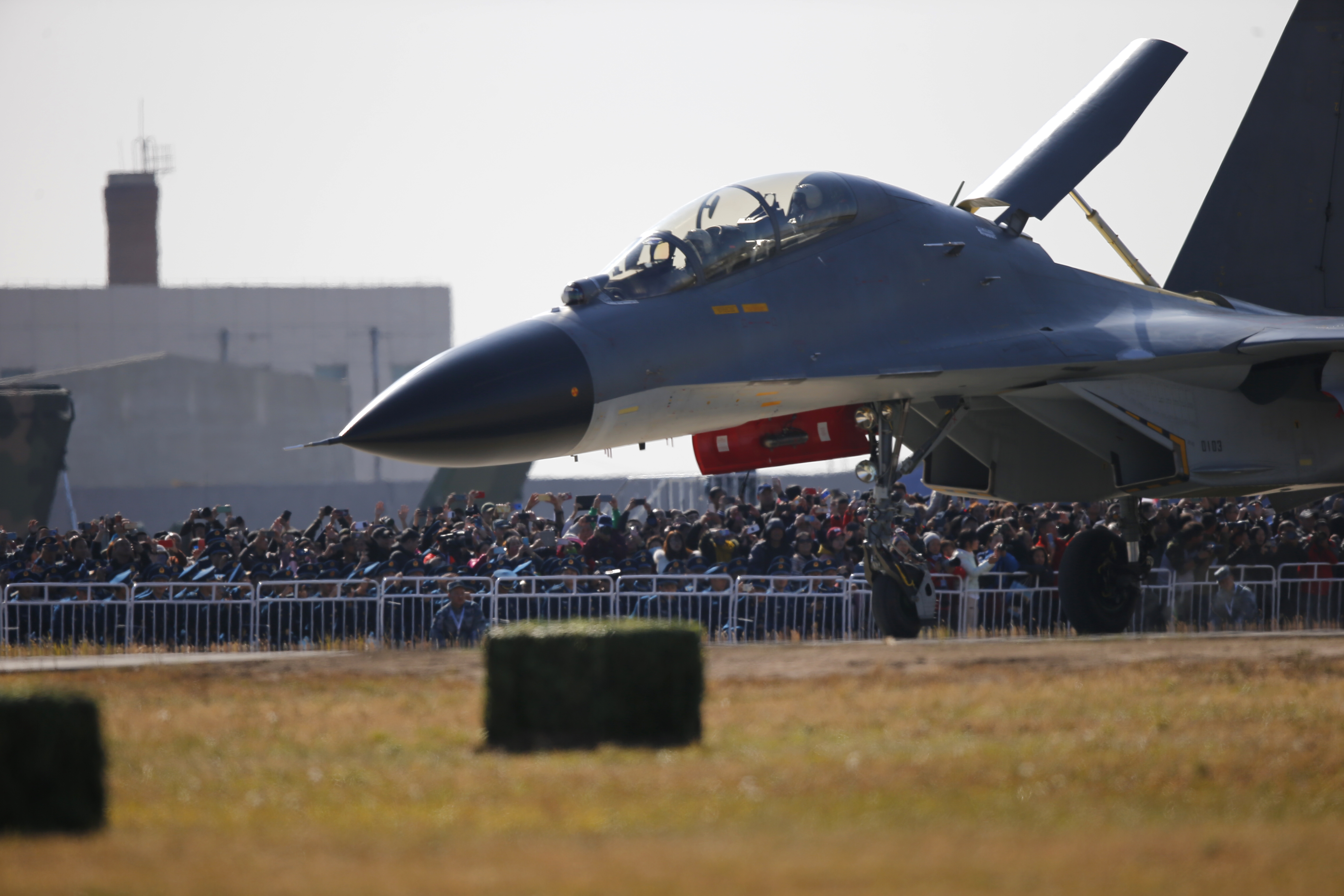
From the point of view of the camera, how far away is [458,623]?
1628 cm

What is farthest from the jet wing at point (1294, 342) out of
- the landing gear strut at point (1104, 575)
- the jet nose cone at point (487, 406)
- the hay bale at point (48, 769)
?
the hay bale at point (48, 769)

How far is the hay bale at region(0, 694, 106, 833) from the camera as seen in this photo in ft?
20.1

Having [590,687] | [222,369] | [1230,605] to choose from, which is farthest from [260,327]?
[590,687]

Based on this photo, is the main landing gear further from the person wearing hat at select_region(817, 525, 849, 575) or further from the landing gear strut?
the person wearing hat at select_region(817, 525, 849, 575)


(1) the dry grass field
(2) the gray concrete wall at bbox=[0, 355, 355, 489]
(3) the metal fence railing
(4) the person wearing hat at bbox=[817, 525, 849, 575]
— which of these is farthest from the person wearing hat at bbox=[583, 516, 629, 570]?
(2) the gray concrete wall at bbox=[0, 355, 355, 489]

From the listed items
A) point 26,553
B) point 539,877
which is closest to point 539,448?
point 539,877

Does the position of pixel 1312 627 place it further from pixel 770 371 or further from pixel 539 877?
pixel 539 877

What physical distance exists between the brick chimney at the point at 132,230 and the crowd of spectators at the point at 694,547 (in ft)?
192

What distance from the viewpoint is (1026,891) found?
4965 millimetres

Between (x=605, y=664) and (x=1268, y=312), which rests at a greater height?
(x=1268, y=312)

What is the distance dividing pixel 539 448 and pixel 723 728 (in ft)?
11.3

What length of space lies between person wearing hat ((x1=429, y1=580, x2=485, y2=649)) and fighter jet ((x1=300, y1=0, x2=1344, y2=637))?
135 inches

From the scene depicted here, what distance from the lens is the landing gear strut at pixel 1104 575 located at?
14844 millimetres

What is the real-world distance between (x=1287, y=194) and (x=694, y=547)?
296 inches
